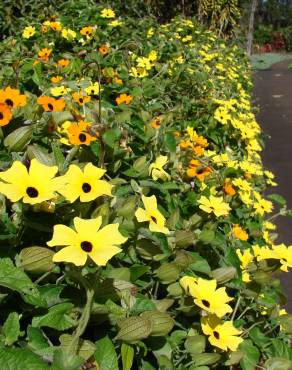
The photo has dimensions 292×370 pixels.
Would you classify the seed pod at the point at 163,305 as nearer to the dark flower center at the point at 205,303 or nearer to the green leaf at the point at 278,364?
the dark flower center at the point at 205,303

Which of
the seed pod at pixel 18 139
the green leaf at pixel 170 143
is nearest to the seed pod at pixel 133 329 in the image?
the seed pod at pixel 18 139

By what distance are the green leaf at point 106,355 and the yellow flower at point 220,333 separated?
284 millimetres

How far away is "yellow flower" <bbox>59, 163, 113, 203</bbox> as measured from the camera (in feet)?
3.17

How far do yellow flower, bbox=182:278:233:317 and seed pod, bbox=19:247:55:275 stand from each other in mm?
347

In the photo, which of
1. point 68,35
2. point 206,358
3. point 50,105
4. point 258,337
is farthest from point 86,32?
point 206,358

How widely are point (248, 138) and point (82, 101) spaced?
1.68 metres

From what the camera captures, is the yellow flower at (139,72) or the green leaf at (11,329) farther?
the yellow flower at (139,72)

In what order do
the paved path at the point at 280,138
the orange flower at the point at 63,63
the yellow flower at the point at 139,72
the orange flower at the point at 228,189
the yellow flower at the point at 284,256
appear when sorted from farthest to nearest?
the paved path at the point at 280,138, the yellow flower at the point at 139,72, the orange flower at the point at 63,63, the orange flower at the point at 228,189, the yellow flower at the point at 284,256

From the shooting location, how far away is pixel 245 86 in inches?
249

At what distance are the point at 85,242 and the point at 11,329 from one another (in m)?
0.17

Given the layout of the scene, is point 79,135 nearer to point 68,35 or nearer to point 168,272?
point 168,272

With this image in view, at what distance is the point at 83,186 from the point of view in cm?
99

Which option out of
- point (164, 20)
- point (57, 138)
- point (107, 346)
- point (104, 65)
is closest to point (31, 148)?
point (57, 138)

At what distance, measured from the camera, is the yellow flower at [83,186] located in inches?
38.1
